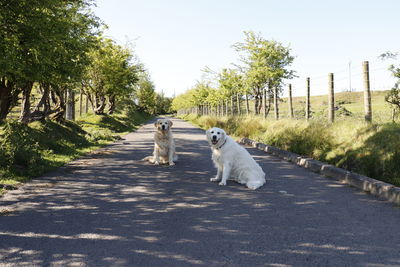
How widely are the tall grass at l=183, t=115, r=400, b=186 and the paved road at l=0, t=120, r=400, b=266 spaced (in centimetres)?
96

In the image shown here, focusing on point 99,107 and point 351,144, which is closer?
point 351,144

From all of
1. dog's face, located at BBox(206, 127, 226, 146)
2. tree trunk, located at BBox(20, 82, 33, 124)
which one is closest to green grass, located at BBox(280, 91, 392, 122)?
dog's face, located at BBox(206, 127, 226, 146)

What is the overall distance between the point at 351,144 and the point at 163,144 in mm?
4869

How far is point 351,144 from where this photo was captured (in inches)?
328

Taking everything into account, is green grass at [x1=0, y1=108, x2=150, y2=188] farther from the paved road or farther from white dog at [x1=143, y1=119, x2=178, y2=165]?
white dog at [x1=143, y1=119, x2=178, y2=165]

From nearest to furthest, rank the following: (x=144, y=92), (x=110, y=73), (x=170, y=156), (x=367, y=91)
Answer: (x=170, y=156)
(x=367, y=91)
(x=110, y=73)
(x=144, y=92)

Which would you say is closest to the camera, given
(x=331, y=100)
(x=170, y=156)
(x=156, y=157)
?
(x=170, y=156)

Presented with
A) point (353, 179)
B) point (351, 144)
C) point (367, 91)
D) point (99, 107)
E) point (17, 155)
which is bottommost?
point (353, 179)

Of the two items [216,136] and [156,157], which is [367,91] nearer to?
[216,136]

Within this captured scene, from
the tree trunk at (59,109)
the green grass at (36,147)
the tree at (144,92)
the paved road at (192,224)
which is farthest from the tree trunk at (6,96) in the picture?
the tree at (144,92)

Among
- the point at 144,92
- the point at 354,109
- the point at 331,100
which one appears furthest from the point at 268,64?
the point at 144,92

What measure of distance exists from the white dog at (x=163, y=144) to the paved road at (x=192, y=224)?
1.80 m

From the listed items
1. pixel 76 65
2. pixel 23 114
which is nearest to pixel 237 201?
pixel 76 65

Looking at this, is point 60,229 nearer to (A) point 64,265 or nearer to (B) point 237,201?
(A) point 64,265
